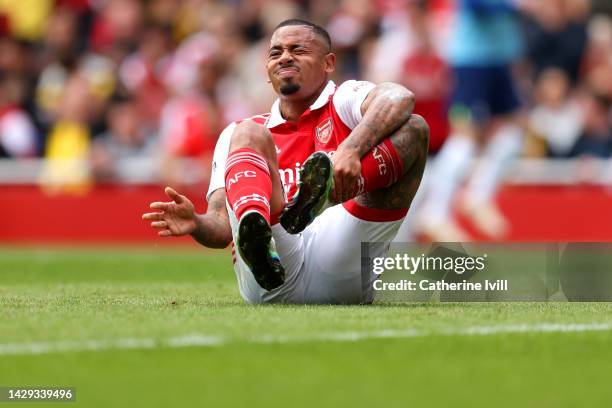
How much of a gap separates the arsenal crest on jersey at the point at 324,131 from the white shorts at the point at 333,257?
0.33 metres

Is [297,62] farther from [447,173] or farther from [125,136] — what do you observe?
[125,136]

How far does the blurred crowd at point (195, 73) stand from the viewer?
14953mm

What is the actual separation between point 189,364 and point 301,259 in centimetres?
186

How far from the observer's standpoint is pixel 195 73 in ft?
49.8

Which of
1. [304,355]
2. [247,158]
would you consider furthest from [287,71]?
[304,355]

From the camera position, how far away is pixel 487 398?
3.73 meters

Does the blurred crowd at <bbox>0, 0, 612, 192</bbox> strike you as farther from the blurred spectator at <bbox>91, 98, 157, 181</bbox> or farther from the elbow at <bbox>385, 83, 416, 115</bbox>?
the elbow at <bbox>385, 83, 416, 115</bbox>

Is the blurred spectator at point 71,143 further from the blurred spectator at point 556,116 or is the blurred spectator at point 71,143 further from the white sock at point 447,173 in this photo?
the blurred spectator at point 556,116

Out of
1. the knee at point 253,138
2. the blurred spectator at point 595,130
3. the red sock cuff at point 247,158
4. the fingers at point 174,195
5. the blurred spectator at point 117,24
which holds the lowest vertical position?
the blurred spectator at point 595,130

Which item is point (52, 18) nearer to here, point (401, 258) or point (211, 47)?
point (211, 47)

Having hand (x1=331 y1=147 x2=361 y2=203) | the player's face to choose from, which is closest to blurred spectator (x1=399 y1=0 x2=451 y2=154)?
the player's face

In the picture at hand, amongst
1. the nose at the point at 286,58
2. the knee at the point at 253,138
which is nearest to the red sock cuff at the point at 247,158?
the knee at the point at 253,138

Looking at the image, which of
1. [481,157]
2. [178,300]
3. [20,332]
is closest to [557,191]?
[481,157]

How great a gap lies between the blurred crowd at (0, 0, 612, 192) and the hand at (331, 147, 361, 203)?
821 cm
